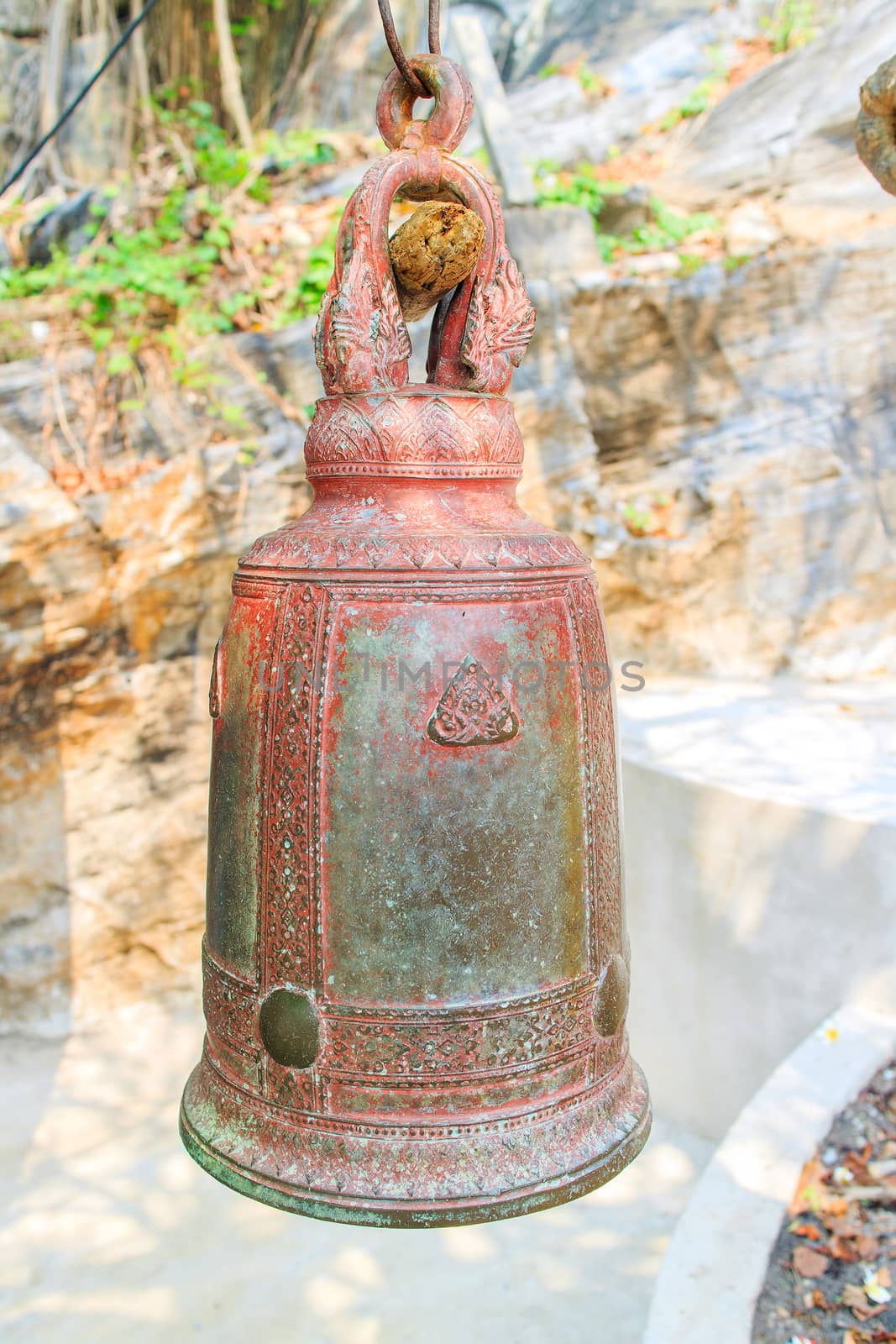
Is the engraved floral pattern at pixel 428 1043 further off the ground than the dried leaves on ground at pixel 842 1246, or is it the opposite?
the engraved floral pattern at pixel 428 1043

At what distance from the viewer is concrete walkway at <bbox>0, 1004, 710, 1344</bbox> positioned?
346 cm

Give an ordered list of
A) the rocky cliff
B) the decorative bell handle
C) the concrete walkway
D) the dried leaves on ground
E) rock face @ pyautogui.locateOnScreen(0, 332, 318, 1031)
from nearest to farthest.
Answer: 1. the decorative bell handle
2. the dried leaves on ground
3. the concrete walkway
4. rock face @ pyautogui.locateOnScreen(0, 332, 318, 1031)
5. the rocky cliff

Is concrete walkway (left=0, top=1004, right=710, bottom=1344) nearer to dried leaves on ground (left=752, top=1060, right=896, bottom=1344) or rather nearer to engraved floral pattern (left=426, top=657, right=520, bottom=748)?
dried leaves on ground (left=752, top=1060, right=896, bottom=1344)

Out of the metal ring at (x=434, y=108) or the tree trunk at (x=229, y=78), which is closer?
the metal ring at (x=434, y=108)

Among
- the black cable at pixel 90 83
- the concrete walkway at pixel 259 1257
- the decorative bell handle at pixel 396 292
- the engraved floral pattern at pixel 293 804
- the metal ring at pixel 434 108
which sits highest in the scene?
the black cable at pixel 90 83

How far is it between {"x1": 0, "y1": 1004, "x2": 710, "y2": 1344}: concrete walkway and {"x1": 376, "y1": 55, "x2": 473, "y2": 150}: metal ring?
3.41 meters

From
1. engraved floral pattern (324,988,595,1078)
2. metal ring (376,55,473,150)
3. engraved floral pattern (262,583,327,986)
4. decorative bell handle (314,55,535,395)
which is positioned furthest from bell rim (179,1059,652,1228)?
metal ring (376,55,473,150)

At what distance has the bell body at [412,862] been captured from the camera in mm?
1386

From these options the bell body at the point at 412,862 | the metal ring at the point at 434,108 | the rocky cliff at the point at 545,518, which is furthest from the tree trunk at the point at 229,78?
the bell body at the point at 412,862

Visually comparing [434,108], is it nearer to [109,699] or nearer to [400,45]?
[400,45]

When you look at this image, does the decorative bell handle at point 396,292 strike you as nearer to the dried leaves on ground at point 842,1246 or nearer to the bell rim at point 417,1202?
the bell rim at point 417,1202

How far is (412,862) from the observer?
138 centimetres

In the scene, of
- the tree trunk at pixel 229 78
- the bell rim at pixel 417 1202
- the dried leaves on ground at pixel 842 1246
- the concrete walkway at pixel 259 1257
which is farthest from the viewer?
the tree trunk at pixel 229 78

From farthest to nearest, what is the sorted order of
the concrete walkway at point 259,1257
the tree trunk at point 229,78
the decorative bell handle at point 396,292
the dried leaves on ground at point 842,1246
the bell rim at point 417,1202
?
1. the tree trunk at point 229,78
2. the concrete walkway at point 259,1257
3. the dried leaves on ground at point 842,1246
4. the decorative bell handle at point 396,292
5. the bell rim at point 417,1202
